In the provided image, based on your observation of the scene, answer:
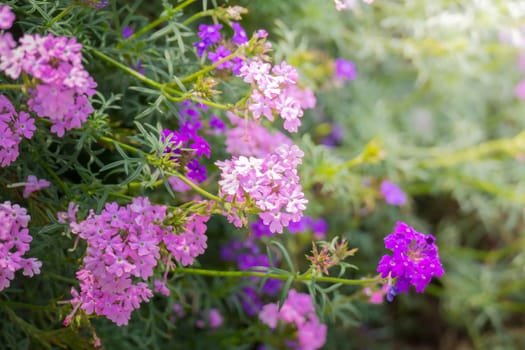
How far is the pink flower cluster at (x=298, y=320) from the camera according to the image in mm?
1904

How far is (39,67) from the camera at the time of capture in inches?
45.1

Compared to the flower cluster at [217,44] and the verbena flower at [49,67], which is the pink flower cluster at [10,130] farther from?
the flower cluster at [217,44]

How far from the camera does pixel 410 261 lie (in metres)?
1.31

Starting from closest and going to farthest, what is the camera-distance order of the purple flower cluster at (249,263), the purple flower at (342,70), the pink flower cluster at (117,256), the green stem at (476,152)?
the pink flower cluster at (117,256)
the purple flower cluster at (249,263)
the purple flower at (342,70)
the green stem at (476,152)

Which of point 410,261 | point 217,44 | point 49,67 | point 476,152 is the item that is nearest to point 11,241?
point 49,67

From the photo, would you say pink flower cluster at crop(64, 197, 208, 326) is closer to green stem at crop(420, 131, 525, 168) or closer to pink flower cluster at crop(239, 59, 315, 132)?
pink flower cluster at crop(239, 59, 315, 132)

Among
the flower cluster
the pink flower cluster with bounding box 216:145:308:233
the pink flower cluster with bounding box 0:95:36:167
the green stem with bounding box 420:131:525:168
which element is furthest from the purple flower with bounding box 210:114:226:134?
the green stem with bounding box 420:131:525:168

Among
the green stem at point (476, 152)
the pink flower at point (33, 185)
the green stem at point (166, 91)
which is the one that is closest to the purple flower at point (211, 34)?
the green stem at point (166, 91)

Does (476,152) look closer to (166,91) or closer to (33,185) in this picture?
(166,91)

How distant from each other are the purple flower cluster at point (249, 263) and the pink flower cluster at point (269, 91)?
85 centimetres

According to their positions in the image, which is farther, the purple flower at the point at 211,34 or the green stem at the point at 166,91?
the purple flower at the point at 211,34

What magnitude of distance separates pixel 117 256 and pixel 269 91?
493 mm

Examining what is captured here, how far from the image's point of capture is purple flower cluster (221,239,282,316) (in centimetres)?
216

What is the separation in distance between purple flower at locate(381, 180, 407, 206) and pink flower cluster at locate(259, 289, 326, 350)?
734 millimetres
